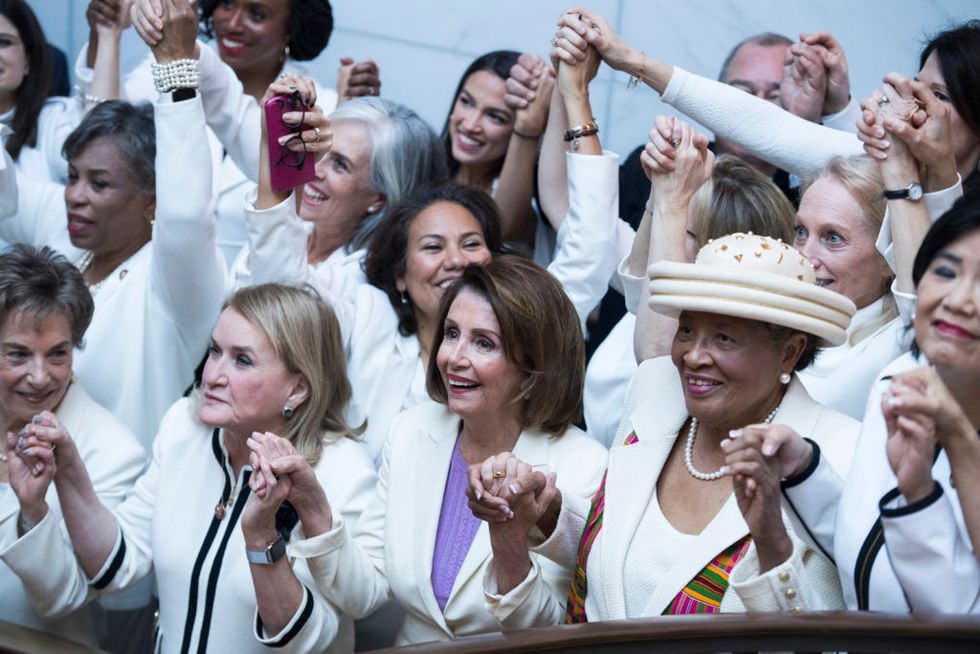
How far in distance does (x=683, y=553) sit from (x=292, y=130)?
143cm

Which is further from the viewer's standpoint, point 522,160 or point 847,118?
point 522,160

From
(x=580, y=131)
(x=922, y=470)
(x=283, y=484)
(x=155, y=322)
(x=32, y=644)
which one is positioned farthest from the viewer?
(x=155, y=322)

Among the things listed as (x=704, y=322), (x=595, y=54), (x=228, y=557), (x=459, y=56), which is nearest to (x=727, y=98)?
(x=595, y=54)

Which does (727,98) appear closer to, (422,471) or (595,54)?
(595,54)

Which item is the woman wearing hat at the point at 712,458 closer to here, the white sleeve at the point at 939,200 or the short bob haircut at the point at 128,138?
the white sleeve at the point at 939,200

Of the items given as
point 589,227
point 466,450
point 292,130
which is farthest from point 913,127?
point 292,130

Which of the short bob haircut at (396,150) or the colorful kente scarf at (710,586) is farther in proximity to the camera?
the short bob haircut at (396,150)

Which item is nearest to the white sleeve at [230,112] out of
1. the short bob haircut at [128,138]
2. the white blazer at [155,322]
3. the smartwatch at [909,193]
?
the short bob haircut at [128,138]

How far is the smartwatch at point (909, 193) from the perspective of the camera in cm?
290

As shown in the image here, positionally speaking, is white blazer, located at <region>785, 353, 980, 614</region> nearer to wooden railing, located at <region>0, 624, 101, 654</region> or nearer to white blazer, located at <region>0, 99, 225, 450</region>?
wooden railing, located at <region>0, 624, 101, 654</region>

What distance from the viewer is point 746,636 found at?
2.27 metres

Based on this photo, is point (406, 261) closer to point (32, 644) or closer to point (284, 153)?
point (284, 153)

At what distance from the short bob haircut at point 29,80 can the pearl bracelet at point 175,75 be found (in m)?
1.29

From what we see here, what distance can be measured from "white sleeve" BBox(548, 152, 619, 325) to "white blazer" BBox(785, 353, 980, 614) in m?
1.23
